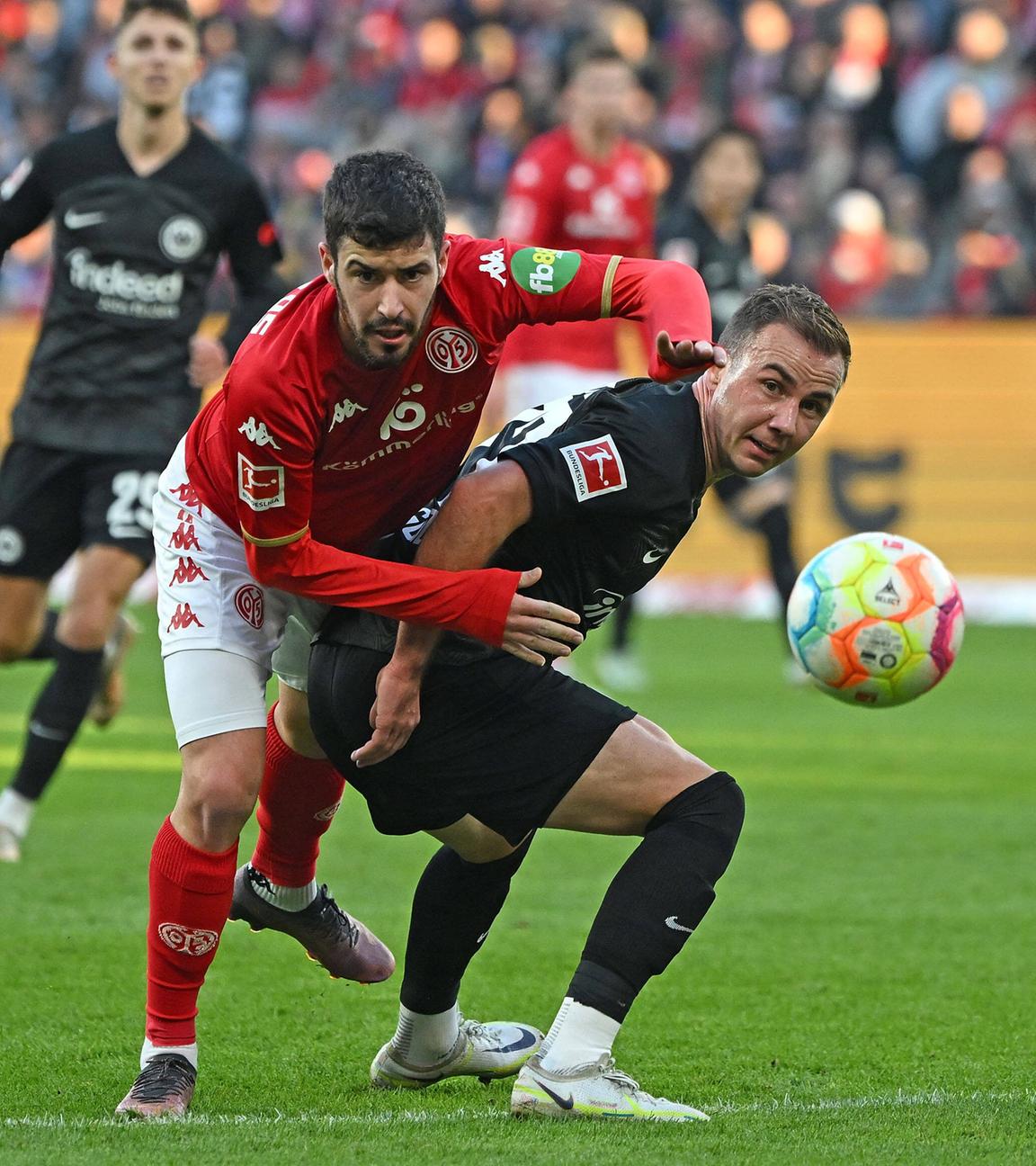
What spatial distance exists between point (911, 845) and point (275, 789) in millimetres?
2960

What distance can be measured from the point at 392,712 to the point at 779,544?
622cm

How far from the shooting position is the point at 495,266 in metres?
3.96

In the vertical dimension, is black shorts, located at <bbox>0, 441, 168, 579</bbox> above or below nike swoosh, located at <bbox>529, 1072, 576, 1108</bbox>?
above

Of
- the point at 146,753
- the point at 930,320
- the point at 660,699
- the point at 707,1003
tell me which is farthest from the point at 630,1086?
the point at 930,320

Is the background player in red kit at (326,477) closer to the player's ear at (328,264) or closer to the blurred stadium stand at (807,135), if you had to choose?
the player's ear at (328,264)

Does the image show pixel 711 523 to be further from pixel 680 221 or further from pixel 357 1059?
pixel 357 1059

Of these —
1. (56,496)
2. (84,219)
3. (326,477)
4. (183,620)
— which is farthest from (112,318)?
(326,477)

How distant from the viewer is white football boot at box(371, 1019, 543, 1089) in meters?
4.08

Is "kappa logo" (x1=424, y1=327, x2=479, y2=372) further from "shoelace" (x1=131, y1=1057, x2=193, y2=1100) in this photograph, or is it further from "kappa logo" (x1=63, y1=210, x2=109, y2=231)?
"kappa logo" (x1=63, y1=210, x2=109, y2=231)

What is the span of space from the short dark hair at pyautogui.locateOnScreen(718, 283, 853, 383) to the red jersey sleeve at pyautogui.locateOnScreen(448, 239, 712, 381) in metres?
0.07

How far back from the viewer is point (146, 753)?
8.55 m

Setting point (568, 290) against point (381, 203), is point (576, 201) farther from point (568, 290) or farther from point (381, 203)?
point (381, 203)

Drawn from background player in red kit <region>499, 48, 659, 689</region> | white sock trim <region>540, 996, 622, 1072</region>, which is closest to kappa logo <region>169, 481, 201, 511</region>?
white sock trim <region>540, 996, 622, 1072</region>

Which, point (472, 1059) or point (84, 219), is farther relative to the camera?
point (84, 219)
